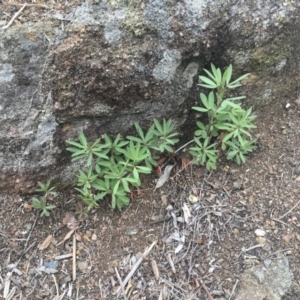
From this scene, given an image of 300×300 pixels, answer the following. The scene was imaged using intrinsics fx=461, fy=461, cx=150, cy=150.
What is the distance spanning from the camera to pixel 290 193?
226cm

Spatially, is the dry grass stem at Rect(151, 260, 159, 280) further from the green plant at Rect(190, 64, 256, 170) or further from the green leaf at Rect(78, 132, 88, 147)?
the green leaf at Rect(78, 132, 88, 147)

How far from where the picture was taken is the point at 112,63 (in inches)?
82.4

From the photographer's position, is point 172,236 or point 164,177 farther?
point 164,177

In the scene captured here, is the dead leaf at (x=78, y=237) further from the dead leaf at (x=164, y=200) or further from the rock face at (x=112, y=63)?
the dead leaf at (x=164, y=200)

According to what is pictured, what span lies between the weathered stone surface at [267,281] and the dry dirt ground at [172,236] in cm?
3

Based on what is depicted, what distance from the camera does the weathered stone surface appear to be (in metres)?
2.04

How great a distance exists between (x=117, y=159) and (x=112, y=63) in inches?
17.8

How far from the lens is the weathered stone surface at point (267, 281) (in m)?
2.04

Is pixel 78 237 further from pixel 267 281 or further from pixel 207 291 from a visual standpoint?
pixel 267 281

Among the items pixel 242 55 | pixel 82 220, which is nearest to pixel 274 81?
pixel 242 55

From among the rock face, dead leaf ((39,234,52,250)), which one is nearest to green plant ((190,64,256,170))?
the rock face

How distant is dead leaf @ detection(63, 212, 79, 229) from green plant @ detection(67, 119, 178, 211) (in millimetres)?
87

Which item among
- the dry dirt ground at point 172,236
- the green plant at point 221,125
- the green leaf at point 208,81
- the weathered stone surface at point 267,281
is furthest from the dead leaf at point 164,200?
the green leaf at point 208,81

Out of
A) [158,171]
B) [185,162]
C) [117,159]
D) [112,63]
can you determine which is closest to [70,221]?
[117,159]
